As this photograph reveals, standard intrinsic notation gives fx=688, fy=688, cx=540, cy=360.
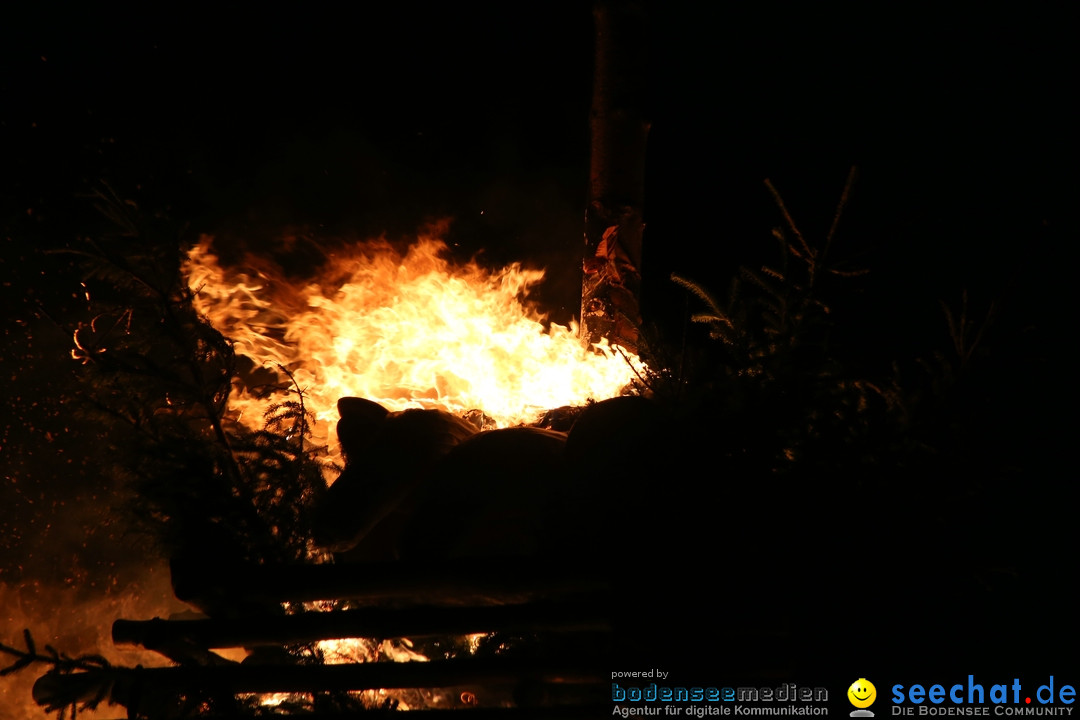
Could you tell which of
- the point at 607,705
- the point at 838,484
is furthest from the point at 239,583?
the point at 838,484

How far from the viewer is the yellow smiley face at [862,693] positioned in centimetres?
226

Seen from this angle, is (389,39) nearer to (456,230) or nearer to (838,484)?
(456,230)

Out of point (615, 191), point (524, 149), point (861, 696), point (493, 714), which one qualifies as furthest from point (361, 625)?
point (524, 149)

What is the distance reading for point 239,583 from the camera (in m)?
2.37

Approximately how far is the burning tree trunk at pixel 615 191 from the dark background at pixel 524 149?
27 centimetres

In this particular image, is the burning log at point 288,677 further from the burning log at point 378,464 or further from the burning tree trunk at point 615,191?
the burning tree trunk at point 615,191

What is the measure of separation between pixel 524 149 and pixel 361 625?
3394 mm

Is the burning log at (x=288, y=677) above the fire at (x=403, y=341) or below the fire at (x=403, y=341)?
below

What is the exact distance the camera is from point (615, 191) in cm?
410

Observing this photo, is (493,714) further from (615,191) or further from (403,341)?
(615,191)

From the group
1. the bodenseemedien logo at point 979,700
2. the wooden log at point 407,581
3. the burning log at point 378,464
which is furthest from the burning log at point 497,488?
the bodenseemedien logo at point 979,700

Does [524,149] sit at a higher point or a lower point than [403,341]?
higher

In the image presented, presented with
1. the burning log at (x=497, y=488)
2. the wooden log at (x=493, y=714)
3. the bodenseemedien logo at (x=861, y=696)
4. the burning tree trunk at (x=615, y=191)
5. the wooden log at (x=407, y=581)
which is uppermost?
the burning tree trunk at (x=615, y=191)

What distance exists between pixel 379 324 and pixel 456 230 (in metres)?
0.97
